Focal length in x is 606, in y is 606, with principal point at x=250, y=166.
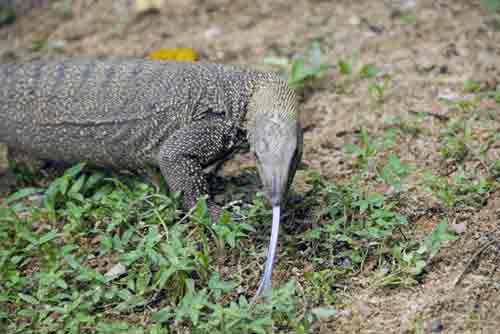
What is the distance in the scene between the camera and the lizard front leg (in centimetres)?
373

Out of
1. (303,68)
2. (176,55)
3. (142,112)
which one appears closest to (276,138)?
(142,112)

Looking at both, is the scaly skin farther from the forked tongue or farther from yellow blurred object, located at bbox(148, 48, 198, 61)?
yellow blurred object, located at bbox(148, 48, 198, 61)

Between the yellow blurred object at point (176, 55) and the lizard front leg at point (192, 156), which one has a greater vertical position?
the yellow blurred object at point (176, 55)

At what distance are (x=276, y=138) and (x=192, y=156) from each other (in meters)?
0.72

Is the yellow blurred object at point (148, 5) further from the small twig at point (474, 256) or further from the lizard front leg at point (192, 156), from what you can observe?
the small twig at point (474, 256)

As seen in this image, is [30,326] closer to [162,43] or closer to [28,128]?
[28,128]

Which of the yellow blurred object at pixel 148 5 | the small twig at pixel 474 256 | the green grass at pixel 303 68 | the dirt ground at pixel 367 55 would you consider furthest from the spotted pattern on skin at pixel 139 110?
the yellow blurred object at pixel 148 5

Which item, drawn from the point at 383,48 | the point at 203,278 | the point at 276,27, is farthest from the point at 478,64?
the point at 203,278

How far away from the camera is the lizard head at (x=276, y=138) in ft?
10.0

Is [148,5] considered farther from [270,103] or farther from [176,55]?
[270,103]

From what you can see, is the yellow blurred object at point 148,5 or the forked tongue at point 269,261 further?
the yellow blurred object at point 148,5

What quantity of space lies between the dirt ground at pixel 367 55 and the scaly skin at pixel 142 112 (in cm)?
72

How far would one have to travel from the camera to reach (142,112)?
3965mm

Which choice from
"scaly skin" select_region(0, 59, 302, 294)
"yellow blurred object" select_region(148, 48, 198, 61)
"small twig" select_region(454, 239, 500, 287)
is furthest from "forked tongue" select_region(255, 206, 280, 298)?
"yellow blurred object" select_region(148, 48, 198, 61)
